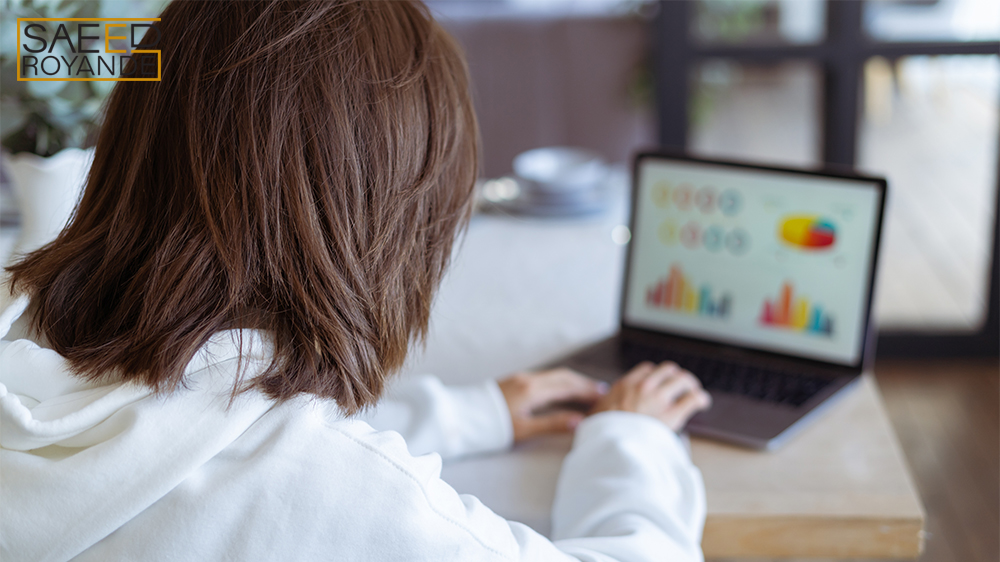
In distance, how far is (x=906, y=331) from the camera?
231 centimetres

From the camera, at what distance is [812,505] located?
0.77 meters

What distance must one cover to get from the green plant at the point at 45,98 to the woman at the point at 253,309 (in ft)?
1.57

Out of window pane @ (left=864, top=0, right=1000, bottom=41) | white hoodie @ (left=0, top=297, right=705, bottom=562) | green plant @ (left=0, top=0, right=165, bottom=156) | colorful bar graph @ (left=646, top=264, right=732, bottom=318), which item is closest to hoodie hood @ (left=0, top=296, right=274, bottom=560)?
white hoodie @ (left=0, top=297, right=705, bottom=562)

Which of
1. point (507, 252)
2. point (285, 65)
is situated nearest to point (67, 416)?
point (285, 65)

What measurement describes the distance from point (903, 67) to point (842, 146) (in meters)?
0.30

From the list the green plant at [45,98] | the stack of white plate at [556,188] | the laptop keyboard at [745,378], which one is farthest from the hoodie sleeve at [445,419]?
the stack of white plate at [556,188]

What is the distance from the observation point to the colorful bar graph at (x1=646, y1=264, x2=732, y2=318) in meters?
1.11

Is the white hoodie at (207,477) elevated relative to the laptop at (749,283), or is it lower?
elevated

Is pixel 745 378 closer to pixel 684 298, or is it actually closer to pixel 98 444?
pixel 684 298

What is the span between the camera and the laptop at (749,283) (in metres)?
1.01

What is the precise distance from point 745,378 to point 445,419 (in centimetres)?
39

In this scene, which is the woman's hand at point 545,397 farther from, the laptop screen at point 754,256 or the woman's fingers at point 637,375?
the laptop screen at point 754,256

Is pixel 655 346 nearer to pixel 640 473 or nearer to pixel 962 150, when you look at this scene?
pixel 640 473

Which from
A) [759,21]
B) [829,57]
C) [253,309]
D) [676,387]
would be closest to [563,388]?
[676,387]
